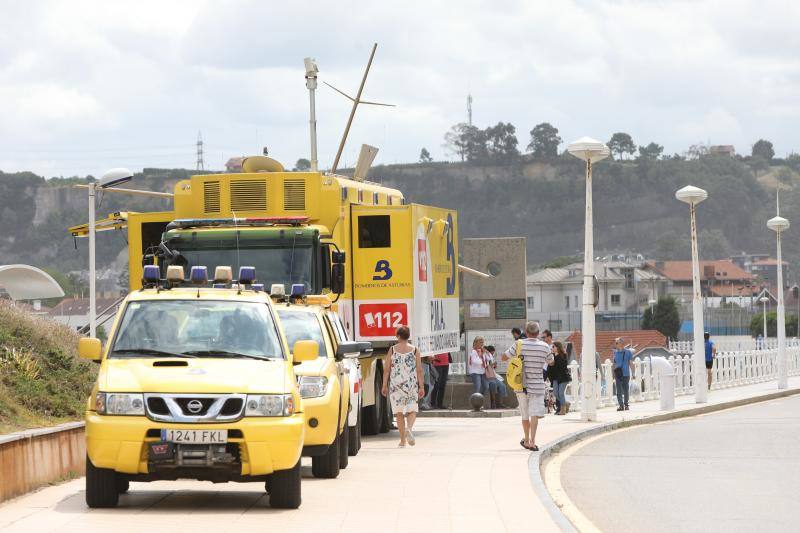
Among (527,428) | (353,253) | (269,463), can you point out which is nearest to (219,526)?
(269,463)

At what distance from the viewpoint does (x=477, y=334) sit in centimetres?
5381

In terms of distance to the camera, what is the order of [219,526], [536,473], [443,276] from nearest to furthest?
[219,526]
[536,473]
[443,276]

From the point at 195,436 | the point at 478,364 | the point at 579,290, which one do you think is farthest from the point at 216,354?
the point at 579,290

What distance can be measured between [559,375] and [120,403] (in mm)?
19180

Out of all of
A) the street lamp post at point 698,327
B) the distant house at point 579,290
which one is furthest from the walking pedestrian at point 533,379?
the distant house at point 579,290

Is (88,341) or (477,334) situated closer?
(88,341)

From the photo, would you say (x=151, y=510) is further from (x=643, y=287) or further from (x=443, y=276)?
(x=643, y=287)

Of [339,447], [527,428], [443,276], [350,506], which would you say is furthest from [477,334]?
[350,506]

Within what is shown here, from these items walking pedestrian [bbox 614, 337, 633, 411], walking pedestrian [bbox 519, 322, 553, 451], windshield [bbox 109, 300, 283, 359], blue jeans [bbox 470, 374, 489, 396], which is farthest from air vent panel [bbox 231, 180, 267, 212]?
walking pedestrian [bbox 614, 337, 633, 411]

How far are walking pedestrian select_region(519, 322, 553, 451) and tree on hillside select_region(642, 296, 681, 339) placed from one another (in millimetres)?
125017

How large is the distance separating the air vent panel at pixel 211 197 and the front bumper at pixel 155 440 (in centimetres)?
1038

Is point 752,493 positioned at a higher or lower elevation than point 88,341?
lower

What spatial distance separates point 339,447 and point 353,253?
22.7ft

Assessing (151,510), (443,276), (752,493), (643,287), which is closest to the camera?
(151,510)
